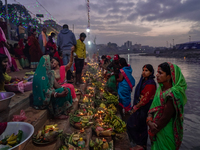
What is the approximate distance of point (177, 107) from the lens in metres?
1.87

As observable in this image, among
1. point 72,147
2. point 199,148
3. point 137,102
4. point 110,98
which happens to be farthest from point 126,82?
point 72,147

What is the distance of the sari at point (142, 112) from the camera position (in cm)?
285

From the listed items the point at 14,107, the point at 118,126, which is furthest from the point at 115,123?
the point at 14,107

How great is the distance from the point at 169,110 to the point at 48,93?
2273 mm

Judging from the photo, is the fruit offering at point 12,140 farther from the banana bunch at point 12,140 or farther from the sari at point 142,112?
the sari at point 142,112

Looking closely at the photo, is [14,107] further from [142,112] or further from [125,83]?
[125,83]

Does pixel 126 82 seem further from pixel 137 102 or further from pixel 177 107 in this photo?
pixel 177 107

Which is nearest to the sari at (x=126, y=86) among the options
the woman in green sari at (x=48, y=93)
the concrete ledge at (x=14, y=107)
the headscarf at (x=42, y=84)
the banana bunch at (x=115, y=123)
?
the banana bunch at (x=115, y=123)

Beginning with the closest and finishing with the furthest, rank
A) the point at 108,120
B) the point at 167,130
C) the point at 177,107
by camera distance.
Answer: the point at 177,107 → the point at 167,130 → the point at 108,120

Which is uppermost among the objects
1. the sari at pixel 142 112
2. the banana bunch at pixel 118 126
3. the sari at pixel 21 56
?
the sari at pixel 21 56

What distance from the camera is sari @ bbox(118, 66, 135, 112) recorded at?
463 cm

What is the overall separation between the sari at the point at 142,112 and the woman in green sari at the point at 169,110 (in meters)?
0.63

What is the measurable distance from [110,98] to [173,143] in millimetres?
3253

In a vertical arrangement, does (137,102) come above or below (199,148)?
above
